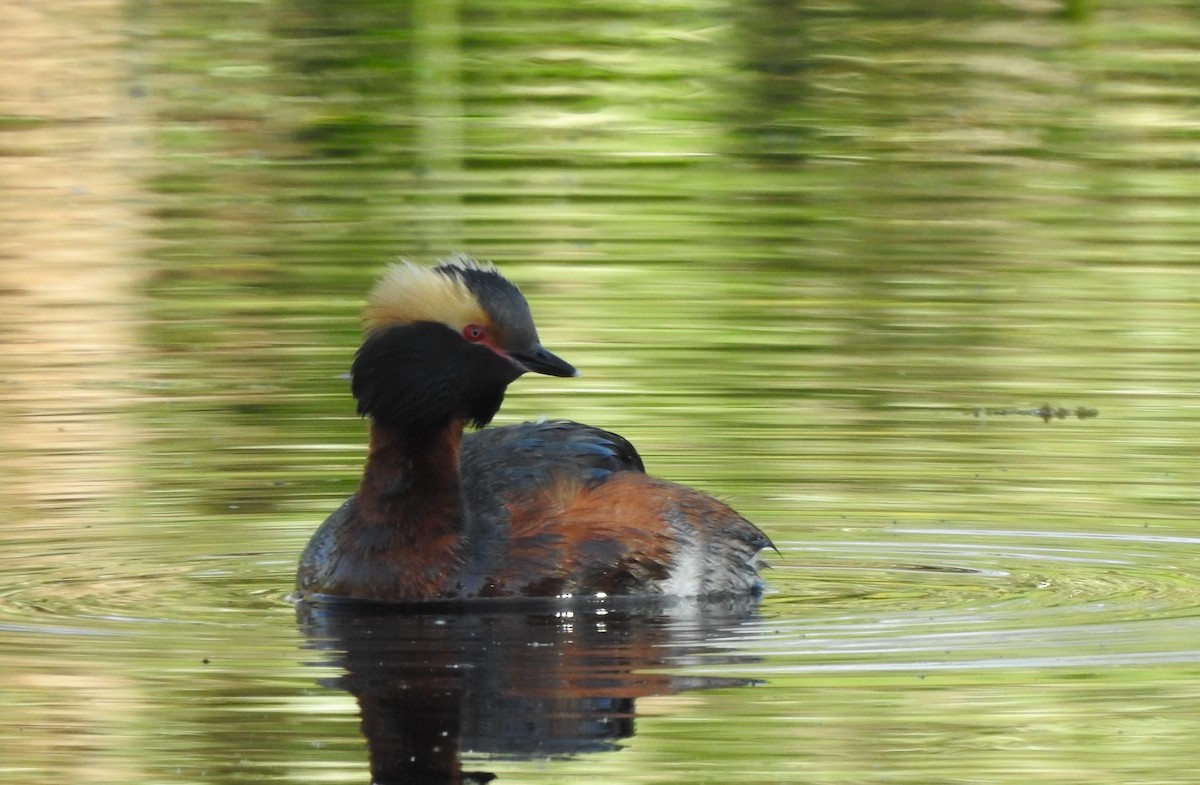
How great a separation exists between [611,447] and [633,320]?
16.6 ft

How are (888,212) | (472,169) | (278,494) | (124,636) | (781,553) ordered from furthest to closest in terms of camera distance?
(472,169)
(888,212)
(278,494)
(781,553)
(124,636)

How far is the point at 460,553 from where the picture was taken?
9086 millimetres

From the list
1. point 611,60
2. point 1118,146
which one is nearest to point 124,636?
point 1118,146

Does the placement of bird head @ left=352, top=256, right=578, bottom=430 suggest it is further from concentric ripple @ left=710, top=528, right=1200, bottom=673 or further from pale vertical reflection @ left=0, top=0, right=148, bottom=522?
pale vertical reflection @ left=0, top=0, right=148, bottom=522

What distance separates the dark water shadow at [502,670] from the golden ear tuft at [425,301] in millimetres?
1014

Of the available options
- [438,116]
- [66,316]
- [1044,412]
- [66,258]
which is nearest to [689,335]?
[1044,412]

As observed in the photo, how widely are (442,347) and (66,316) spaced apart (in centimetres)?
622

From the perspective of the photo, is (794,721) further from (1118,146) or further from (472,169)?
(1118,146)

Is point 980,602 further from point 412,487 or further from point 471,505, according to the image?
point 412,487

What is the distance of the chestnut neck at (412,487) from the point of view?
9.16 metres

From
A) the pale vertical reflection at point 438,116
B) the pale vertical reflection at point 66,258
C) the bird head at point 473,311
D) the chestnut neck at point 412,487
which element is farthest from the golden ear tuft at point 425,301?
the pale vertical reflection at point 438,116

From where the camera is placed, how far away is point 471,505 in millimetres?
9266

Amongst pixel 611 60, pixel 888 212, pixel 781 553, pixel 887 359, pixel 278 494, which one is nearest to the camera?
pixel 781 553

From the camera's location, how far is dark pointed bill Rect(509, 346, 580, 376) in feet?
30.2
